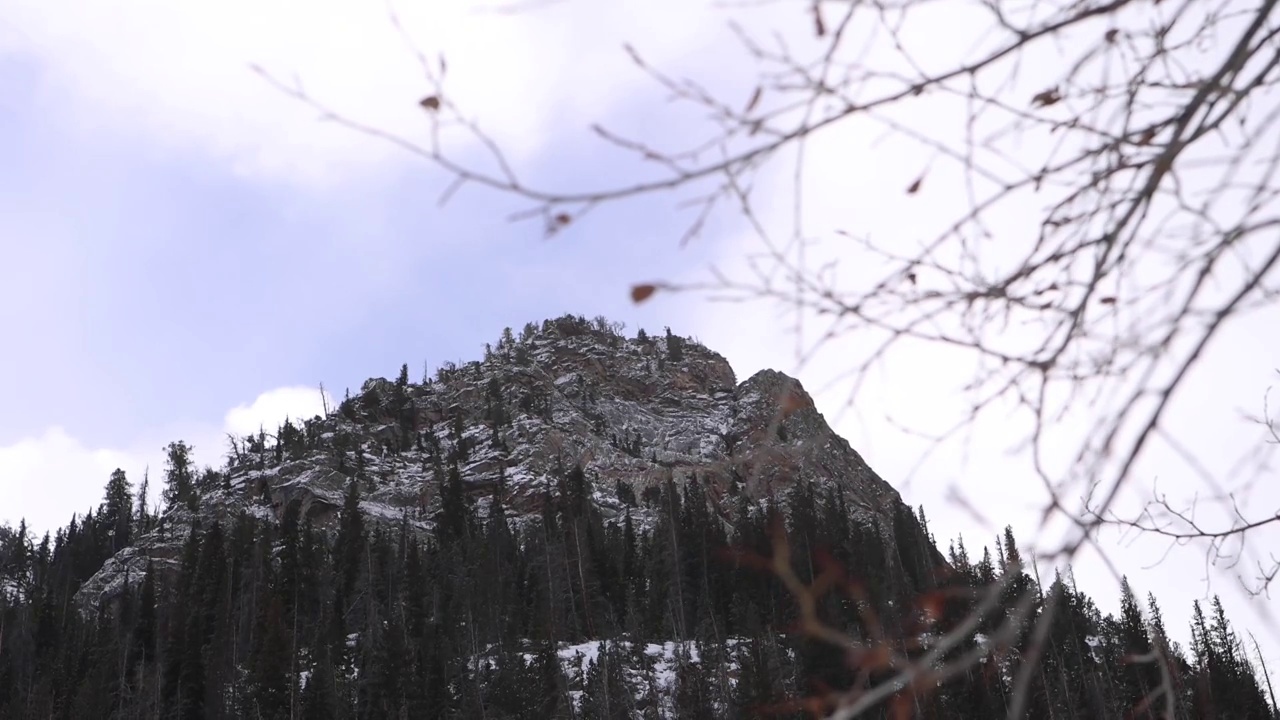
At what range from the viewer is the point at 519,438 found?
94125 millimetres

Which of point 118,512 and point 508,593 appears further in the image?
point 118,512

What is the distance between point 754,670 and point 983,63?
33.7 metres

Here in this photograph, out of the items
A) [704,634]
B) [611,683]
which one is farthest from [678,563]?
[611,683]

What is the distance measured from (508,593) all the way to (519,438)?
41.6 meters

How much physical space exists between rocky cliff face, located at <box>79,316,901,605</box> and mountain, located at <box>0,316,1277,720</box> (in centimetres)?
40

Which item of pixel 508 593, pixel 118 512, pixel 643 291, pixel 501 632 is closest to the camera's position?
pixel 643 291

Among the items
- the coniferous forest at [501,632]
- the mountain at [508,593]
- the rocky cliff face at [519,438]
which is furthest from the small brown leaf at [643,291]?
the rocky cliff face at [519,438]

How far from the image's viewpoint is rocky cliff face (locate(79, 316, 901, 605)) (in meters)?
79.6

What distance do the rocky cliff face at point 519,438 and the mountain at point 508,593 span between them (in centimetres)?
40

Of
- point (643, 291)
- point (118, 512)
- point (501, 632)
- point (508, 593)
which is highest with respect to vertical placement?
point (118, 512)

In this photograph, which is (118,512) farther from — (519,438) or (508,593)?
(508,593)

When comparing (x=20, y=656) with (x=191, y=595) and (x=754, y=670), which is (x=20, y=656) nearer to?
(x=191, y=595)

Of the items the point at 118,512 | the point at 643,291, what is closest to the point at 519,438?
the point at 118,512

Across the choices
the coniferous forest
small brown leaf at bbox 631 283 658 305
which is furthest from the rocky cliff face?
small brown leaf at bbox 631 283 658 305
